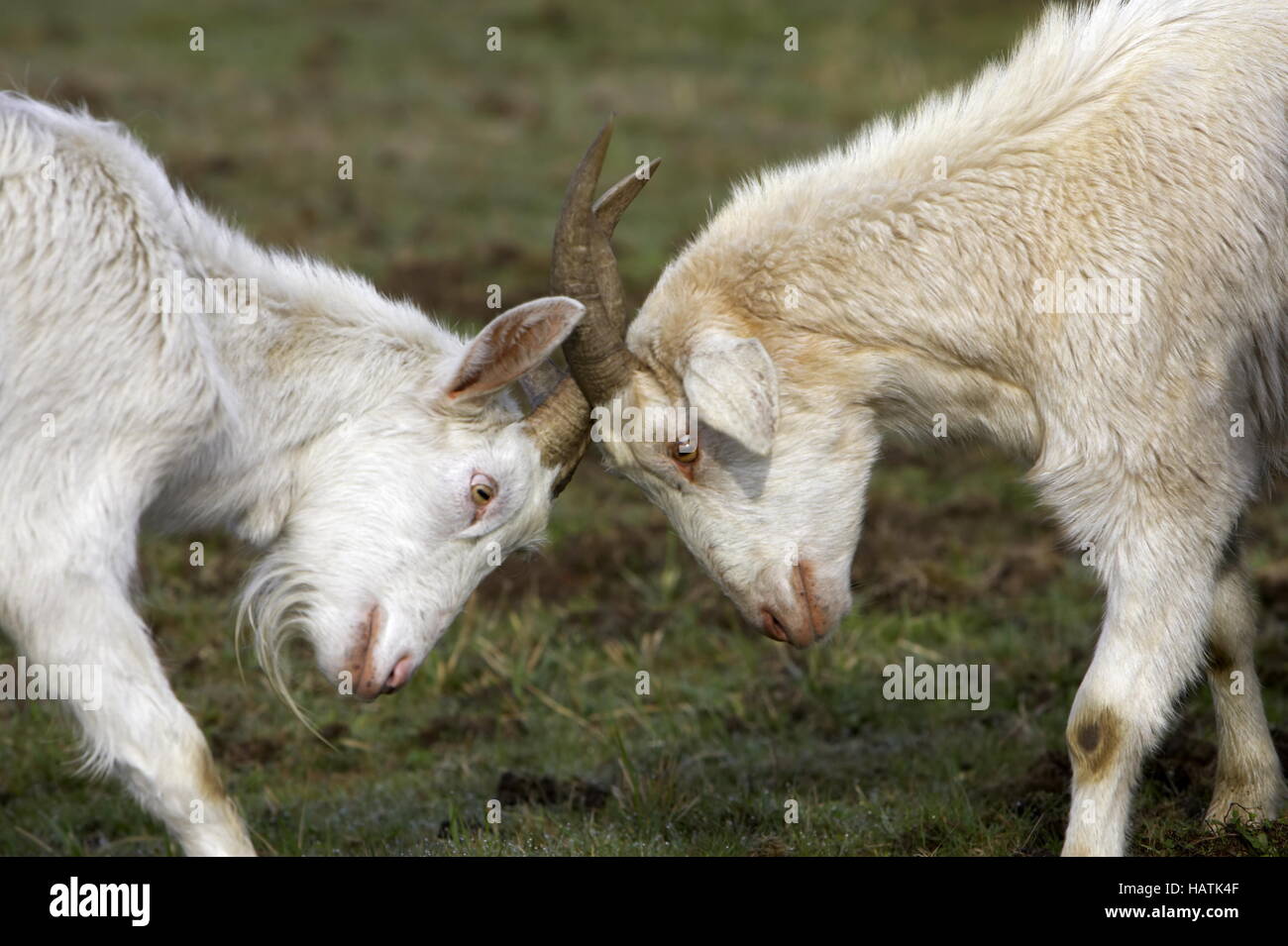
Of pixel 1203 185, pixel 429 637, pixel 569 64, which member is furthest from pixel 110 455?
pixel 569 64

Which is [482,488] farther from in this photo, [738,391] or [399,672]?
[738,391]

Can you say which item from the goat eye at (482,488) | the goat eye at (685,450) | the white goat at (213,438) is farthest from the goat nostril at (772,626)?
the goat eye at (482,488)

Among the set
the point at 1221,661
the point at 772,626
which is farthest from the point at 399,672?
the point at 1221,661

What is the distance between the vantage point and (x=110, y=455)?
4133mm

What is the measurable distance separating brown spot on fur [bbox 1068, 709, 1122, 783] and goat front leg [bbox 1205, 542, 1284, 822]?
67 cm

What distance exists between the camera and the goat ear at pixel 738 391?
4.43m

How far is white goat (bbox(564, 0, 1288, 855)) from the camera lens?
4379 millimetres

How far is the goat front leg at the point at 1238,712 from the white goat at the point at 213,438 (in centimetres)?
207

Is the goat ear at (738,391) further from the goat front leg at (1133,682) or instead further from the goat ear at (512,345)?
the goat front leg at (1133,682)

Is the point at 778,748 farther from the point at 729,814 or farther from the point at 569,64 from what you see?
the point at 569,64

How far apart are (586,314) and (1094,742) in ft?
5.87

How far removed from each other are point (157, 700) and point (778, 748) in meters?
2.52

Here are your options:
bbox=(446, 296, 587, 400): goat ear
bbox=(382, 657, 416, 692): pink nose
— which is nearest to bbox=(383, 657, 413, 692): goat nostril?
bbox=(382, 657, 416, 692): pink nose

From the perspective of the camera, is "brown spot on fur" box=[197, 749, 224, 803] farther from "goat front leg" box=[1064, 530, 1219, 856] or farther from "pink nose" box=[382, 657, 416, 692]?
"goat front leg" box=[1064, 530, 1219, 856]
